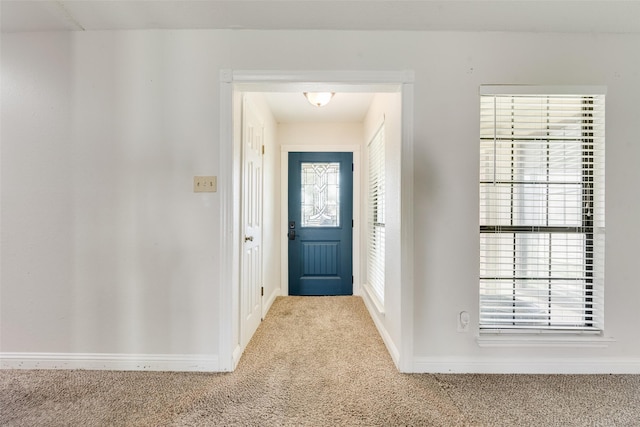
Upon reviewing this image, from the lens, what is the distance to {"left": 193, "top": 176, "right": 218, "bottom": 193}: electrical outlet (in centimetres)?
185

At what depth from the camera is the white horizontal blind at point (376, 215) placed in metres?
2.71

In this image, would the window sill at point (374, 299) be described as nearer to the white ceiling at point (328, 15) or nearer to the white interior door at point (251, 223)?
the white interior door at point (251, 223)

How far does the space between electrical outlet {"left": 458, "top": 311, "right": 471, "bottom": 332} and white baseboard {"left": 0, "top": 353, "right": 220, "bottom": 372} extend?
159 cm

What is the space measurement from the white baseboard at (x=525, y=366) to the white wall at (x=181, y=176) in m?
0.01

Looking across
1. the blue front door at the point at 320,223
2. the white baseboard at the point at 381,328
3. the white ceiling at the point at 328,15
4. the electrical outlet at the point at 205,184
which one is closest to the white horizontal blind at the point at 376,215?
the white baseboard at the point at 381,328

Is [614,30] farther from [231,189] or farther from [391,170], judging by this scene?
[231,189]

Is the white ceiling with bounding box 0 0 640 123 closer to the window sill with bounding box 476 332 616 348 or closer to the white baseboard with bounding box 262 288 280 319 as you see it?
the window sill with bounding box 476 332 616 348

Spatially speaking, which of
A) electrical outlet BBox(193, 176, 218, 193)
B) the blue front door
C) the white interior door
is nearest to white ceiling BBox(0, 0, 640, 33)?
the white interior door

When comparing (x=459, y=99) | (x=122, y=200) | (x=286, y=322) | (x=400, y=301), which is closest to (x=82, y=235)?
(x=122, y=200)

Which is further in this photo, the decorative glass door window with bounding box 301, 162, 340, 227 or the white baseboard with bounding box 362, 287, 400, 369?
the decorative glass door window with bounding box 301, 162, 340, 227

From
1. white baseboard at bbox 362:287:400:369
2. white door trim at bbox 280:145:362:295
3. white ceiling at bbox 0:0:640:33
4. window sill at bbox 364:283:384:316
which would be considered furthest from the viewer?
white door trim at bbox 280:145:362:295

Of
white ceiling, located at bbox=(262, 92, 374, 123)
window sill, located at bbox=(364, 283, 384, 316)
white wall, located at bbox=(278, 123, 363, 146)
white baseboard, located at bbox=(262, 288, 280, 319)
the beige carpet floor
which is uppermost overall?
white ceiling, located at bbox=(262, 92, 374, 123)

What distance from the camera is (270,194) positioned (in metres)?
3.30

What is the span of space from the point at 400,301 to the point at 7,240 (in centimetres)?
261
